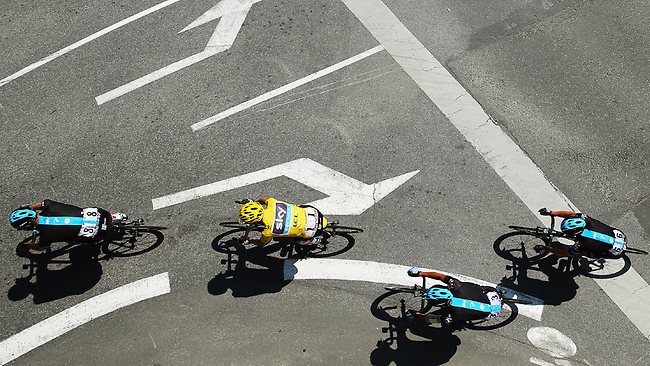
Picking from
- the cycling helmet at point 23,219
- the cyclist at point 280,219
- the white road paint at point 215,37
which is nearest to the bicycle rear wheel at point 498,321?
the cyclist at point 280,219

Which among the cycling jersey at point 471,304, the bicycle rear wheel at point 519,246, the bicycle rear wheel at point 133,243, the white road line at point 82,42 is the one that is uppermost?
the white road line at point 82,42

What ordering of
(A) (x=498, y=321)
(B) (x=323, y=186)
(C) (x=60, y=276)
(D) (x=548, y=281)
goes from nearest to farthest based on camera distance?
(A) (x=498, y=321) < (C) (x=60, y=276) < (D) (x=548, y=281) < (B) (x=323, y=186)

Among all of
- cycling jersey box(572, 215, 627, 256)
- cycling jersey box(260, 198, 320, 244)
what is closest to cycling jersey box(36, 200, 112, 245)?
cycling jersey box(260, 198, 320, 244)

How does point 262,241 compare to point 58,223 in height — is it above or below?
below

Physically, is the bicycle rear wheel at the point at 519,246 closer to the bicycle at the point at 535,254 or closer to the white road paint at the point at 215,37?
the bicycle at the point at 535,254

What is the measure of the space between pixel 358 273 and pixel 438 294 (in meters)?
1.82

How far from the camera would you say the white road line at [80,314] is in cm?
949

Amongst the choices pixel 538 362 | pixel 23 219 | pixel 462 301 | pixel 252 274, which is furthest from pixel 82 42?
pixel 538 362

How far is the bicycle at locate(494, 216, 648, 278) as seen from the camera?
10422 mm

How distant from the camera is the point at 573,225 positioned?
31.0 feet

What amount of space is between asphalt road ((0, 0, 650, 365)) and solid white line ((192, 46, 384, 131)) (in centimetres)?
14

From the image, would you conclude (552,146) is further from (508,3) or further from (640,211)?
(508,3)

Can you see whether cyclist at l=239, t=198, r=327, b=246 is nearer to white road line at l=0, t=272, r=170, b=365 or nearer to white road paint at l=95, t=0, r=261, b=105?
white road line at l=0, t=272, r=170, b=365

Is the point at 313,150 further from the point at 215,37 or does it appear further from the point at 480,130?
the point at 215,37
